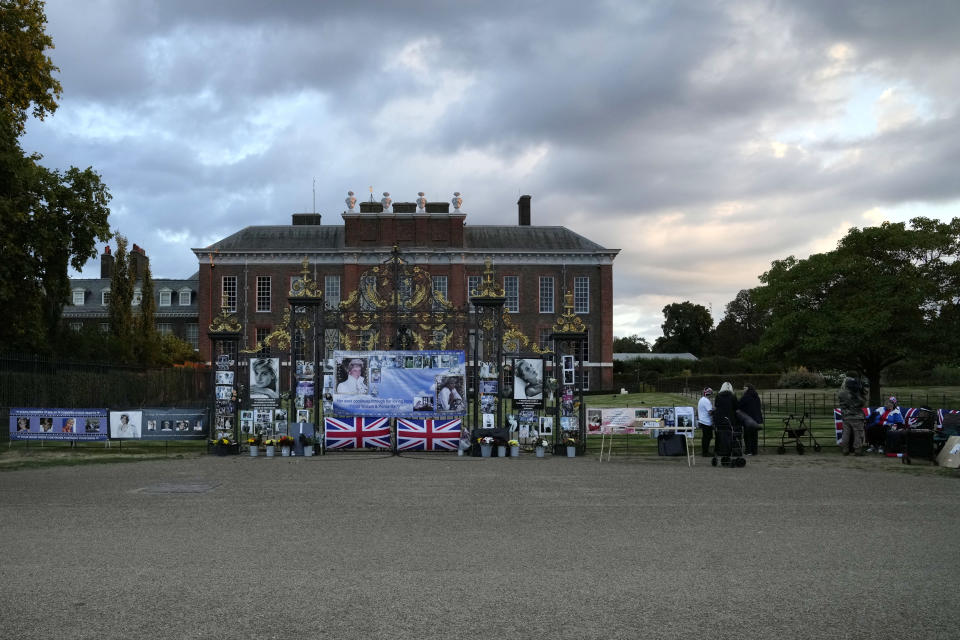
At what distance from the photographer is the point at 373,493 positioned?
42.5ft

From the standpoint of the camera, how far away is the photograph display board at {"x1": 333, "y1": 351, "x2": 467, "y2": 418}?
2055 cm

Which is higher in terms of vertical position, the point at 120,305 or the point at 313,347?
the point at 120,305

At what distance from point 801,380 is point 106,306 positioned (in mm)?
53938

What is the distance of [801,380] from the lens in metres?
60.9

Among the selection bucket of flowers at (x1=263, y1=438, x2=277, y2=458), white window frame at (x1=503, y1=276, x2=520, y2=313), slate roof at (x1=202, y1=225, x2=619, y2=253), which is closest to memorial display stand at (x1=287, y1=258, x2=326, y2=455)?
bucket of flowers at (x1=263, y1=438, x2=277, y2=458)

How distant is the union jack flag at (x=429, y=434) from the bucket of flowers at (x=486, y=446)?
0.73 m

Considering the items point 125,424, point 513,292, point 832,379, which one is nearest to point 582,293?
point 513,292

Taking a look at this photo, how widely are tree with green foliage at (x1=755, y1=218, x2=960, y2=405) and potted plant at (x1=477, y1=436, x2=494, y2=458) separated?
2365 centimetres

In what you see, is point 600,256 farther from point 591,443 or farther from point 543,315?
Answer: point 591,443

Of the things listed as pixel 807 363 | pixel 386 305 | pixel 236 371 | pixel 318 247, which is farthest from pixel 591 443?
pixel 318 247

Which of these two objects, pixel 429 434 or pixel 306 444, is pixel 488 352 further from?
pixel 306 444

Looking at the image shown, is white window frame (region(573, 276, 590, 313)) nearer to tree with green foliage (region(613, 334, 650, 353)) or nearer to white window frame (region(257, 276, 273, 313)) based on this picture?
white window frame (region(257, 276, 273, 313))

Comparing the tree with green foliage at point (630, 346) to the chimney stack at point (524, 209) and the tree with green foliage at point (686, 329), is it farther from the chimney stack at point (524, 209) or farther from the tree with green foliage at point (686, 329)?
the chimney stack at point (524, 209)

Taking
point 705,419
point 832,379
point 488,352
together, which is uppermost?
point 488,352
